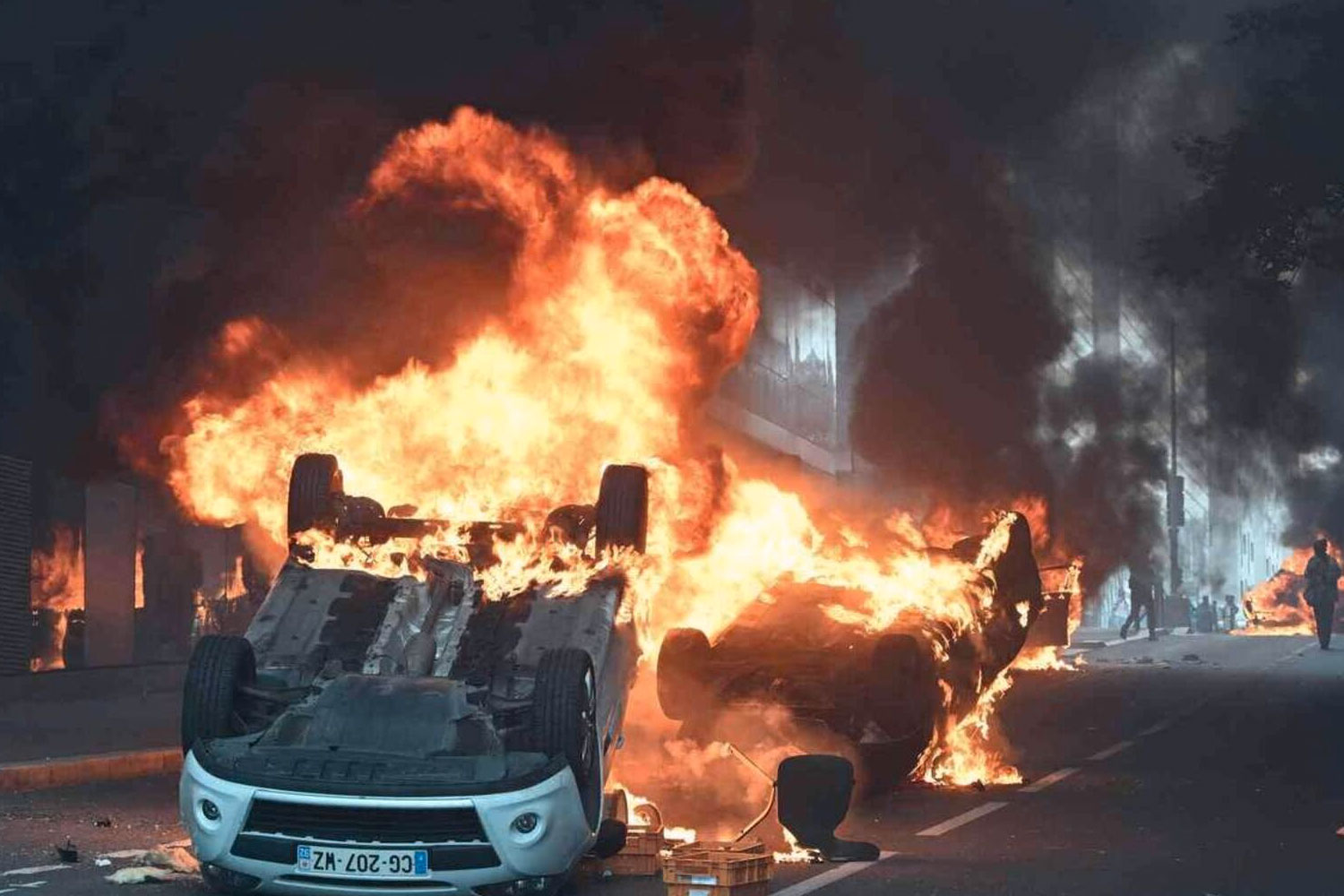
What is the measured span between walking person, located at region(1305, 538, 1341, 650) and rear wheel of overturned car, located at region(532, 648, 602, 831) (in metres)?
35.6

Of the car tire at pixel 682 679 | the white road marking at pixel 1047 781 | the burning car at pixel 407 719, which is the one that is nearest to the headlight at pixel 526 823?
the burning car at pixel 407 719

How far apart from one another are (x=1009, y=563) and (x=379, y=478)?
20.9 feet

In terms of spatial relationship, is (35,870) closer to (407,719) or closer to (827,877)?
(407,719)

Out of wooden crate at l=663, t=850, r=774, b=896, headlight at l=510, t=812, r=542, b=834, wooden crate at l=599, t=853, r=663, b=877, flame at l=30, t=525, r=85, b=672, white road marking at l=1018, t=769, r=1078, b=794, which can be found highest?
flame at l=30, t=525, r=85, b=672

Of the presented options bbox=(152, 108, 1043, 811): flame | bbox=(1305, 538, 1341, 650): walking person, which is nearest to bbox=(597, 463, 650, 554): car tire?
bbox=(152, 108, 1043, 811): flame

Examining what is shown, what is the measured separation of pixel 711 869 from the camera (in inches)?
388

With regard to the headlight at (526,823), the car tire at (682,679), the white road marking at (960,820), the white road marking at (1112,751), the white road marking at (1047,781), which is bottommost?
the white road marking at (1112,751)

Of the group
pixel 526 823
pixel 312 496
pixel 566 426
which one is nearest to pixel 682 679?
pixel 566 426

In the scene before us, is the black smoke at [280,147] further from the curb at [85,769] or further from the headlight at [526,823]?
the headlight at [526,823]

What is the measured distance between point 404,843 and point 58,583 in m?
17.1

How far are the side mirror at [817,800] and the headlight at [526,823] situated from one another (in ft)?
7.22

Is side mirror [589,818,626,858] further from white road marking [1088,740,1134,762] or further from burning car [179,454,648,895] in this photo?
white road marking [1088,740,1134,762]

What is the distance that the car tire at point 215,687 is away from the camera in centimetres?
1056

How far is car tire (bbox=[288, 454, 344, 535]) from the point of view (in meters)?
12.5
